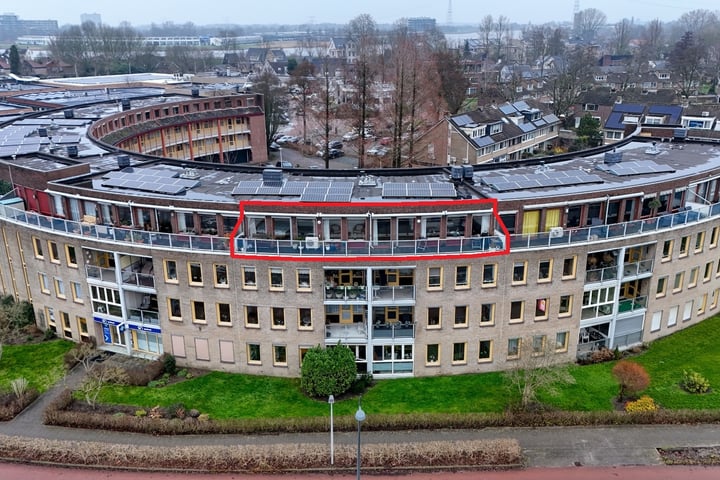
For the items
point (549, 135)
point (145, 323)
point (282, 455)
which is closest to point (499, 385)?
point (282, 455)

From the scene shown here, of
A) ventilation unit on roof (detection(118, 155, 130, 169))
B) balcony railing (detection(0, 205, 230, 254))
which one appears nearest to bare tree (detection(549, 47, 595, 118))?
ventilation unit on roof (detection(118, 155, 130, 169))

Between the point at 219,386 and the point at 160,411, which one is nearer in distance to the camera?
the point at 160,411

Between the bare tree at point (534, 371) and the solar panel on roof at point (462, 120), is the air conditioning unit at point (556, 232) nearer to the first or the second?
the bare tree at point (534, 371)

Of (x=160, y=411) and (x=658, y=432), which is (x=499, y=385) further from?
(x=160, y=411)

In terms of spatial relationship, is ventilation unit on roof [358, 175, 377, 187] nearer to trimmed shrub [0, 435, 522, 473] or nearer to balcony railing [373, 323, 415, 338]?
balcony railing [373, 323, 415, 338]

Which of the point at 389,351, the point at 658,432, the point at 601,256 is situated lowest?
the point at 658,432

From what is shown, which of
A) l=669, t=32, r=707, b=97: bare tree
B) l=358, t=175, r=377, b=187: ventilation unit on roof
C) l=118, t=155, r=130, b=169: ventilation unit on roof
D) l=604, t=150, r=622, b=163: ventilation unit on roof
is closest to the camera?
l=358, t=175, r=377, b=187: ventilation unit on roof

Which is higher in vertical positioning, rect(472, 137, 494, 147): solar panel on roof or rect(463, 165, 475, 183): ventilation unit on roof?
rect(463, 165, 475, 183): ventilation unit on roof
